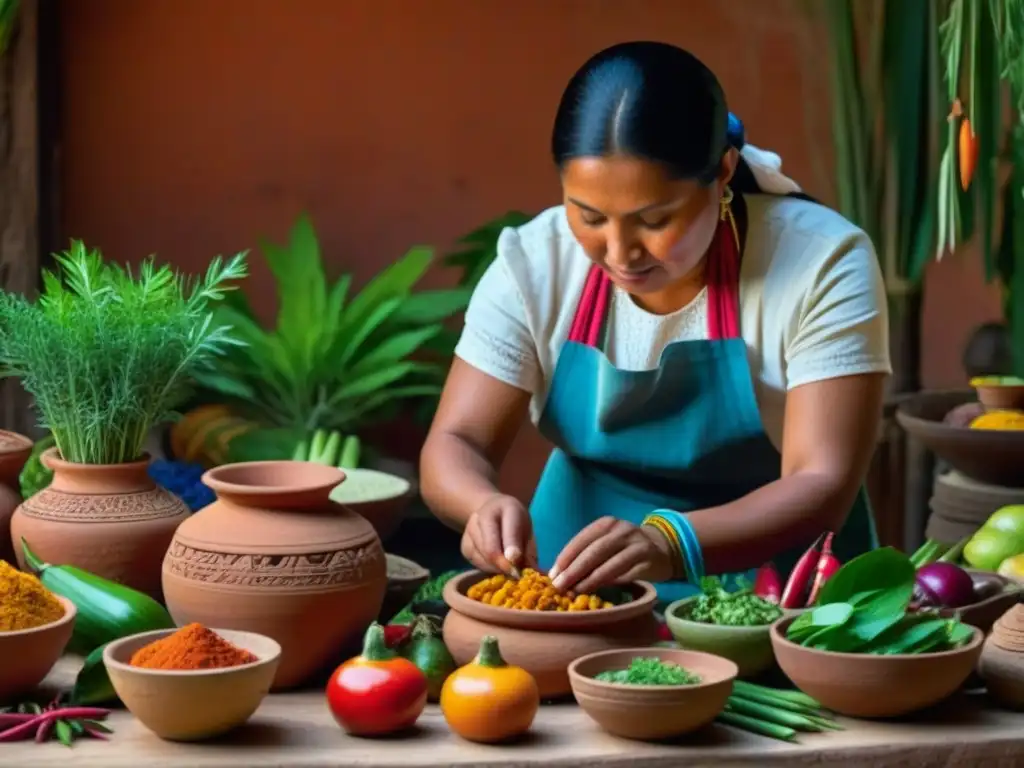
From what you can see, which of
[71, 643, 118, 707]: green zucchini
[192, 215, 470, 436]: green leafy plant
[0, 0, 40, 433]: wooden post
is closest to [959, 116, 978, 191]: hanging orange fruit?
[71, 643, 118, 707]: green zucchini

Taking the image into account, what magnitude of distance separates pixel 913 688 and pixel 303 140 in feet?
11.1

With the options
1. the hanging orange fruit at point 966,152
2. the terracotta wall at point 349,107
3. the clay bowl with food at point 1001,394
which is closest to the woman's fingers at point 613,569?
the hanging orange fruit at point 966,152

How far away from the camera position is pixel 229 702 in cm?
158

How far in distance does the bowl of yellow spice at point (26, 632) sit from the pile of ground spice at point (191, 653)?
12cm

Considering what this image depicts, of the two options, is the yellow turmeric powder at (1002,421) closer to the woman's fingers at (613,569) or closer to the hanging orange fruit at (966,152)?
the hanging orange fruit at (966,152)

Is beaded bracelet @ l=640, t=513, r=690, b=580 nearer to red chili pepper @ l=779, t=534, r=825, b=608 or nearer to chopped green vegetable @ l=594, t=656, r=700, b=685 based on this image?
red chili pepper @ l=779, t=534, r=825, b=608

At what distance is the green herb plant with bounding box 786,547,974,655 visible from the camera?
166 centimetres

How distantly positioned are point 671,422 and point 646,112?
0.55 metres

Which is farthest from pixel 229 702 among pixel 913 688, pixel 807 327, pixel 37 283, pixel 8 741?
pixel 37 283

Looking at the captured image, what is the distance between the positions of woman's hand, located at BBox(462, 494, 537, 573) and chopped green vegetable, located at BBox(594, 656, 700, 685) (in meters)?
0.25

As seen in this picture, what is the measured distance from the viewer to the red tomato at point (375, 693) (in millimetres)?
1603

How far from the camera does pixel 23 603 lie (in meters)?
1.70

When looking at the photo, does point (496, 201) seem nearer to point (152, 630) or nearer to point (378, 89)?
point (378, 89)

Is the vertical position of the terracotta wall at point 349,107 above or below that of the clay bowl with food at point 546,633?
above
